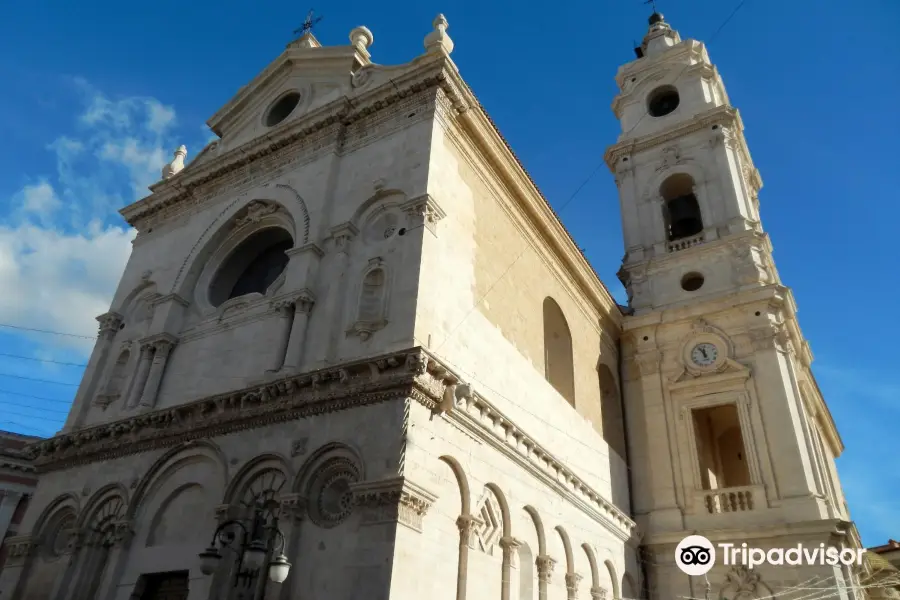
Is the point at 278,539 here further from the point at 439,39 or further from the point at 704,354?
the point at 704,354

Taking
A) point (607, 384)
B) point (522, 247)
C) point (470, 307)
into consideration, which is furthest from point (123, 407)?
point (607, 384)

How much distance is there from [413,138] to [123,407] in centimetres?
792

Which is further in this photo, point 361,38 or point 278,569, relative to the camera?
point 361,38

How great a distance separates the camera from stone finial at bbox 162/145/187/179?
18359 millimetres

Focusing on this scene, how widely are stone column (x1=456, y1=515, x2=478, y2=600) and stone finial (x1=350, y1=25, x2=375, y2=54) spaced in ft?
36.5

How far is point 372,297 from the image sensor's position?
1161 cm

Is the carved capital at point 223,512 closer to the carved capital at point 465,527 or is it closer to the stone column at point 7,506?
the carved capital at point 465,527

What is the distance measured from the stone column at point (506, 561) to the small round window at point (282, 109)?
1137cm

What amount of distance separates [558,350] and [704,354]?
164 inches

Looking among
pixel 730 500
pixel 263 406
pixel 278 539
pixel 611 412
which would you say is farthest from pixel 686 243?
pixel 278 539

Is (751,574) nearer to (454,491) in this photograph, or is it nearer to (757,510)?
(757,510)

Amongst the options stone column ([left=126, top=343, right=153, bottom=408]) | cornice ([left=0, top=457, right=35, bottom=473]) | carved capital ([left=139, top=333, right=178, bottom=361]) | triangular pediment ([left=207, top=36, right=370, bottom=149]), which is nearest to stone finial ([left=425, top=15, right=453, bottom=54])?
triangular pediment ([left=207, top=36, right=370, bottom=149])

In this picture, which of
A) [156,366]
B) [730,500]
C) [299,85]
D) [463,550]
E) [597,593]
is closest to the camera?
[463,550]

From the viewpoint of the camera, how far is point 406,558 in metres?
8.73
